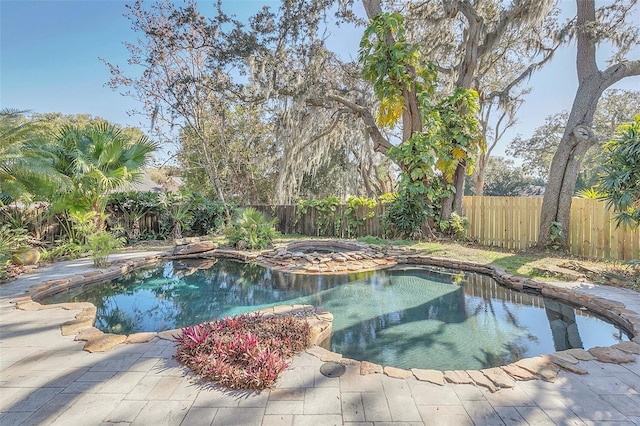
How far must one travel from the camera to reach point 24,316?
322cm

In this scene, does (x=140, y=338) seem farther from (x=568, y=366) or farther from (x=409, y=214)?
(x=409, y=214)

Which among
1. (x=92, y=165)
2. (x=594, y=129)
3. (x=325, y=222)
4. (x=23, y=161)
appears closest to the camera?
(x=23, y=161)

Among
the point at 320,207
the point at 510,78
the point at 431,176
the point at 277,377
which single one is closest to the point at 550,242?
the point at 431,176

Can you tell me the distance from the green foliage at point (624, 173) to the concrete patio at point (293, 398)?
3271mm

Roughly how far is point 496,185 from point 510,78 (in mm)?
13127

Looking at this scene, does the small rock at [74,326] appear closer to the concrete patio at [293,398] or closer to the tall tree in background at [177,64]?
the concrete patio at [293,398]

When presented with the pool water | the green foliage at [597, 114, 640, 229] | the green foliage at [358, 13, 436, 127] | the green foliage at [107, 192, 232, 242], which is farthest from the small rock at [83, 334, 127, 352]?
the green foliage at [358, 13, 436, 127]

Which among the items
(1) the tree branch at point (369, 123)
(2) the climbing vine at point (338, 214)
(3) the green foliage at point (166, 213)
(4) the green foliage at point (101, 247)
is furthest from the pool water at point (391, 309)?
(1) the tree branch at point (369, 123)

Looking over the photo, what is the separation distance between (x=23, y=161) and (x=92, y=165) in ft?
5.20

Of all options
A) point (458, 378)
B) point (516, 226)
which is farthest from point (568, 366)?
point (516, 226)

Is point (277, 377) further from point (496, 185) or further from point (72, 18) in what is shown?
point (496, 185)

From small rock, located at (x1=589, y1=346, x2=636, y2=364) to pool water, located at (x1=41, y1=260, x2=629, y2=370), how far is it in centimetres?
44

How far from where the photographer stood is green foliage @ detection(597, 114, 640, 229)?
4207 millimetres

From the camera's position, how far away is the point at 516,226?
7.03m
